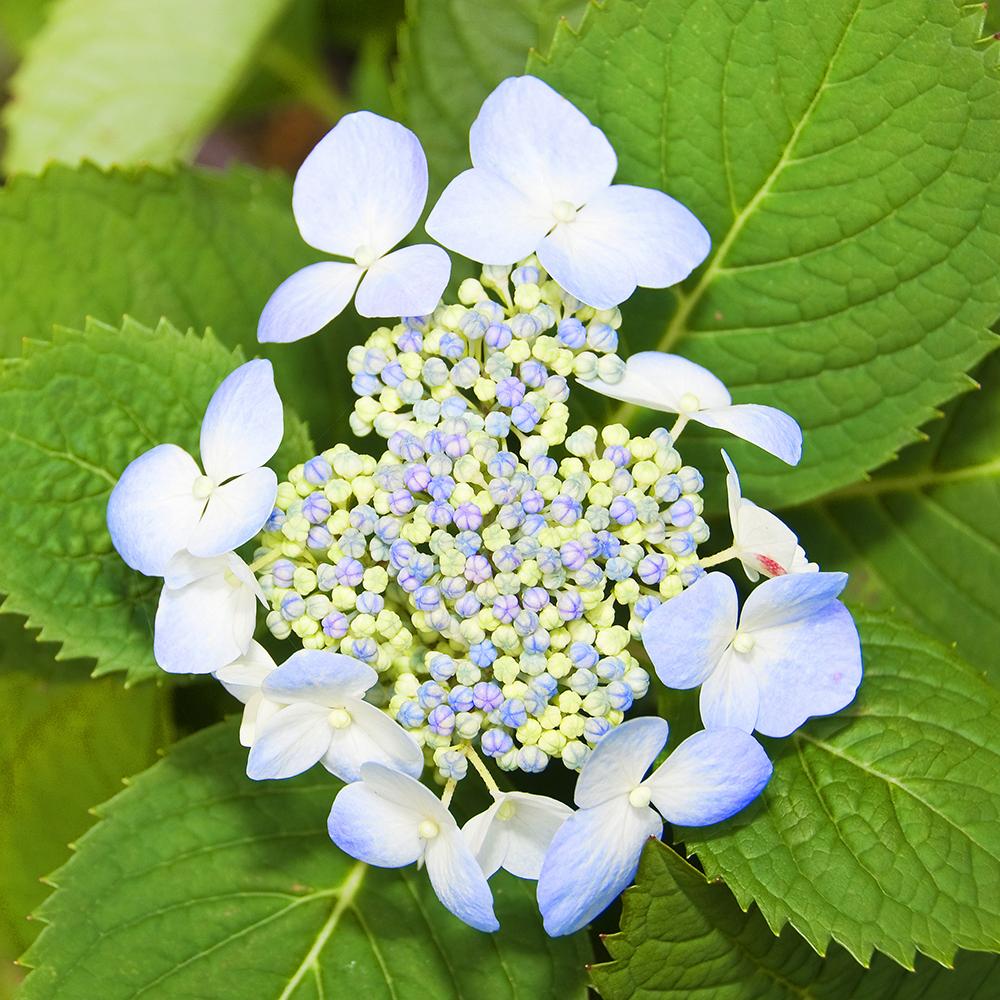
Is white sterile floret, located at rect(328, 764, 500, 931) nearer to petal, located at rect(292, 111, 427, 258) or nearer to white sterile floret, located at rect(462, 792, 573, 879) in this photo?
white sterile floret, located at rect(462, 792, 573, 879)

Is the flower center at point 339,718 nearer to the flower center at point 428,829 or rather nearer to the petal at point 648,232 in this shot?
the flower center at point 428,829

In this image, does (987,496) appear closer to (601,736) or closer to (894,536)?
(894,536)

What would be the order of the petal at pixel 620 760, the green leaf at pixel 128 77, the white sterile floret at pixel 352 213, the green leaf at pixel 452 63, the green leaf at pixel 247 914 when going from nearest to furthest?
the petal at pixel 620 760 < the white sterile floret at pixel 352 213 < the green leaf at pixel 247 914 < the green leaf at pixel 452 63 < the green leaf at pixel 128 77

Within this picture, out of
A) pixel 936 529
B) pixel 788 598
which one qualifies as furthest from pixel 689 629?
pixel 936 529

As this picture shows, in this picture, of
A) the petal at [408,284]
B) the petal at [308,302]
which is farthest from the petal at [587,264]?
the petal at [308,302]

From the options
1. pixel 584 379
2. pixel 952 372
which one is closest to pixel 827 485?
pixel 952 372

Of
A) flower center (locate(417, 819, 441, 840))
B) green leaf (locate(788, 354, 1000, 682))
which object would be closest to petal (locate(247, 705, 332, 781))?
flower center (locate(417, 819, 441, 840))

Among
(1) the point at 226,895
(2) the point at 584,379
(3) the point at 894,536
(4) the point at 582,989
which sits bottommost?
(1) the point at 226,895
